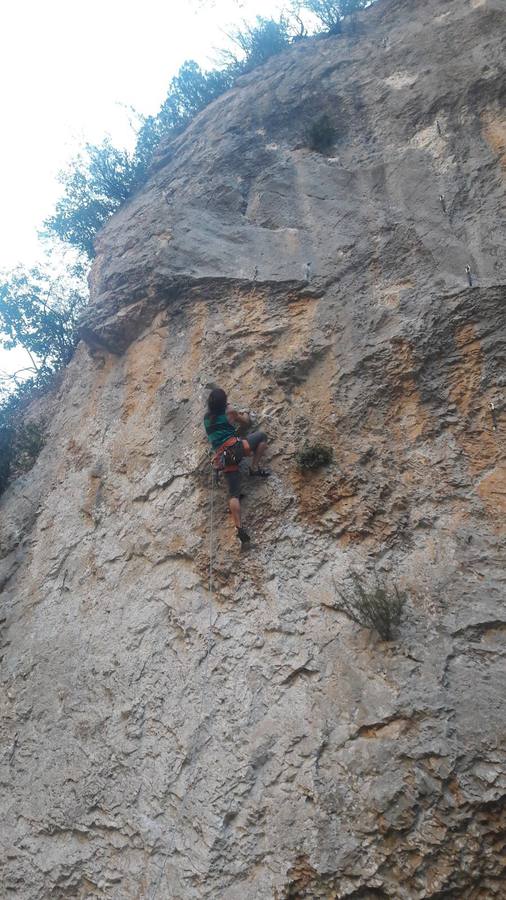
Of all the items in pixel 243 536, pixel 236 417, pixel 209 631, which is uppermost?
pixel 236 417

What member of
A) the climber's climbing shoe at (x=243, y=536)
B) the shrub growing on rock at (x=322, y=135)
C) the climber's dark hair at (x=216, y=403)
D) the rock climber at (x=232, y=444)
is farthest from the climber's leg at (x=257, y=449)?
the shrub growing on rock at (x=322, y=135)

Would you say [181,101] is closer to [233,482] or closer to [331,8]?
[331,8]

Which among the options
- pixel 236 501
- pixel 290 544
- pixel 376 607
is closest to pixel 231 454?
pixel 236 501

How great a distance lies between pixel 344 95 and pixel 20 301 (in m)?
8.59

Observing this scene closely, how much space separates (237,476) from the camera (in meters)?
5.58

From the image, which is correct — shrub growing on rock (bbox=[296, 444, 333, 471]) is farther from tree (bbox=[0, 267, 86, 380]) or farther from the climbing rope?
tree (bbox=[0, 267, 86, 380])

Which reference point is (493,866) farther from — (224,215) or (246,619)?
(224,215)

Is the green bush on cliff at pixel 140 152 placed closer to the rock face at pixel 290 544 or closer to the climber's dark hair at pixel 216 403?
the rock face at pixel 290 544

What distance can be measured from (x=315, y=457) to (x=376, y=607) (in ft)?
5.35

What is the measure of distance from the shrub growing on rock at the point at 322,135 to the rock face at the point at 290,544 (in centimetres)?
20

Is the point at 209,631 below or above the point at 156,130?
below

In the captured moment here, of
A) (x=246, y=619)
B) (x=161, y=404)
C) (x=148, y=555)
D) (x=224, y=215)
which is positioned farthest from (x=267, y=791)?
(x=224, y=215)

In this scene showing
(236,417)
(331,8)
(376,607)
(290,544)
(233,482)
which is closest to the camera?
(376,607)

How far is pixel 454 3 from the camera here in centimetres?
902
